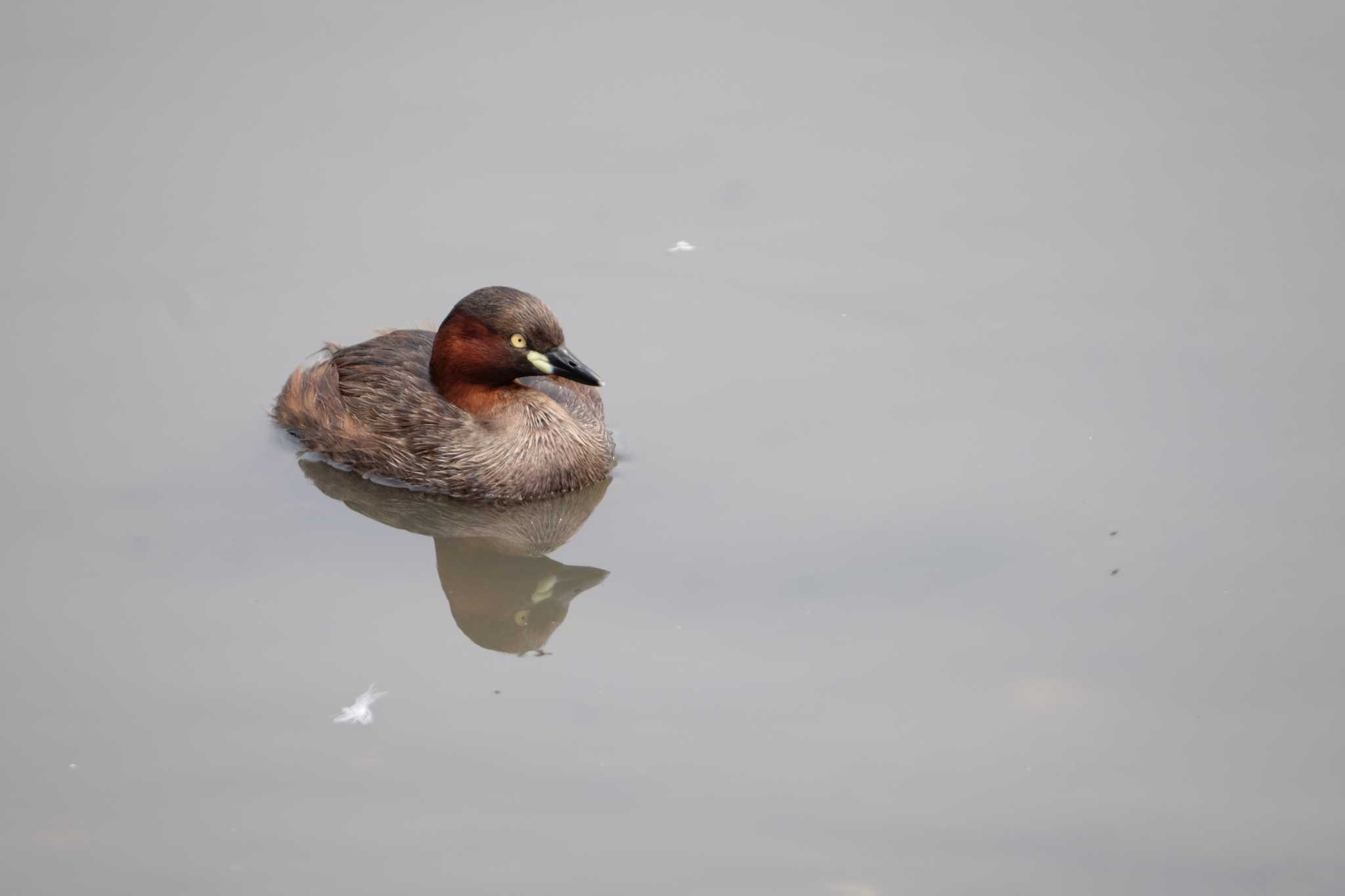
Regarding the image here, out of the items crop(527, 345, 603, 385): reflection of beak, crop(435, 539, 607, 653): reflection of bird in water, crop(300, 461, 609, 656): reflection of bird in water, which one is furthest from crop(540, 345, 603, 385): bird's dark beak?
crop(435, 539, 607, 653): reflection of bird in water

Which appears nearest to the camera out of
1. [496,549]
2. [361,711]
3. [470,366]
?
[361,711]

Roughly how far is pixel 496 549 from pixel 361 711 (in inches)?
57.6

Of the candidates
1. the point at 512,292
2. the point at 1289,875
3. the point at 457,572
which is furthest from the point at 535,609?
the point at 1289,875

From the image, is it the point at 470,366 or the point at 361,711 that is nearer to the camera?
the point at 361,711

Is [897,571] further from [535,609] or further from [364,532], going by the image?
[364,532]

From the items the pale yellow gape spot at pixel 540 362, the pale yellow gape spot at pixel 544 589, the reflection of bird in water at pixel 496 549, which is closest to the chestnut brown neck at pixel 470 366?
the pale yellow gape spot at pixel 540 362

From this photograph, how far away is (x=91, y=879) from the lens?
6125 mm

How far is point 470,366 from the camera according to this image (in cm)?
842

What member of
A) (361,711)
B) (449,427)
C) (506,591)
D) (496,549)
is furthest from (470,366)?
(361,711)

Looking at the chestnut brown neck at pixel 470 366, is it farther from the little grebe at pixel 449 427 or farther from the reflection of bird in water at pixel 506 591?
the reflection of bird in water at pixel 506 591

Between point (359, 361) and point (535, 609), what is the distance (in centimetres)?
180

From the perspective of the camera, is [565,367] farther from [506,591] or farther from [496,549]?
[506,591]

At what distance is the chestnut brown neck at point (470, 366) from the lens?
325 inches

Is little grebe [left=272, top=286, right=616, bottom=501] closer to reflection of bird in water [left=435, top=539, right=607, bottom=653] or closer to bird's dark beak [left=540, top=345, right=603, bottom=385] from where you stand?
bird's dark beak [left=540, top=345, right=603, bottom=385]
